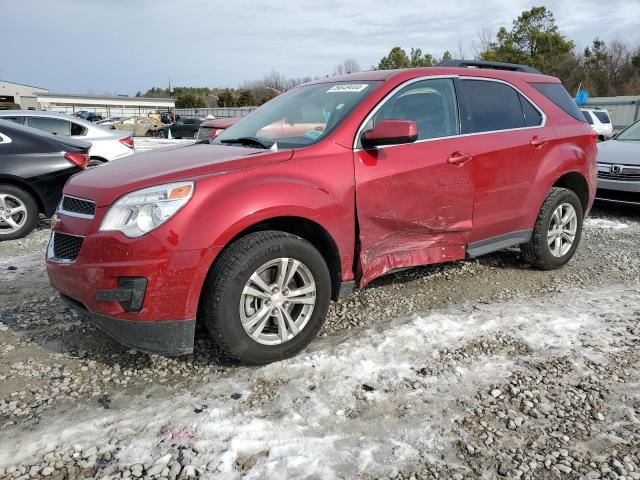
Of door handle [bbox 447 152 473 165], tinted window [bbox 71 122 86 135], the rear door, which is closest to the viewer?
door handle [bbox 447 152 473 165]

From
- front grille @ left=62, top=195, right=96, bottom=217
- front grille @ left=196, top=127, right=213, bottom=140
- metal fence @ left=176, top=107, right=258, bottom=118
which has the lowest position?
front grille @ left=62, top=195, right=96, bottom=217

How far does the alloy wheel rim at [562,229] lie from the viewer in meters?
4.88

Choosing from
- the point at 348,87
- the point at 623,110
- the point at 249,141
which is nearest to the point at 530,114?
the point at 348,87

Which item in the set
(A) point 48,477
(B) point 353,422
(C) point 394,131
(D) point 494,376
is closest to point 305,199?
(C) point 394,131

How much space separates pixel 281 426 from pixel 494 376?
131 centimetres

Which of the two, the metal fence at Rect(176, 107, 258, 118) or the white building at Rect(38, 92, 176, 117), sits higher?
the white building at Rect(38, 92, 176, 117)

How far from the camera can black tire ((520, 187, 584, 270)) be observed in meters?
4.70

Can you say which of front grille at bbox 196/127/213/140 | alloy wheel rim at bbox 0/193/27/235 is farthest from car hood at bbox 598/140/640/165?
front grille at bbox 196/127/213/140

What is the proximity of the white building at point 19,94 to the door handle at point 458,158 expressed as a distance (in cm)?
7805

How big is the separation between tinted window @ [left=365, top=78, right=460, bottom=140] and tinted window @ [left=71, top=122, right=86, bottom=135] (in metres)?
6.99

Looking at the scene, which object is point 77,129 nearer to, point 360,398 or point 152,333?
point 152,333

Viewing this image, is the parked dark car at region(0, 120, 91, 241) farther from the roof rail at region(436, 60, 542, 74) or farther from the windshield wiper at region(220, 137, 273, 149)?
the roof rail at region(436, 60, 542, 74)

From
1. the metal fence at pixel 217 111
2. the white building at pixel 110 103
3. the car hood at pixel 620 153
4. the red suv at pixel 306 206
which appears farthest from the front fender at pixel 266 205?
the white building at pixel 110 103

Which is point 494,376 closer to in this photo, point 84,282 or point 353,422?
point 353,422
